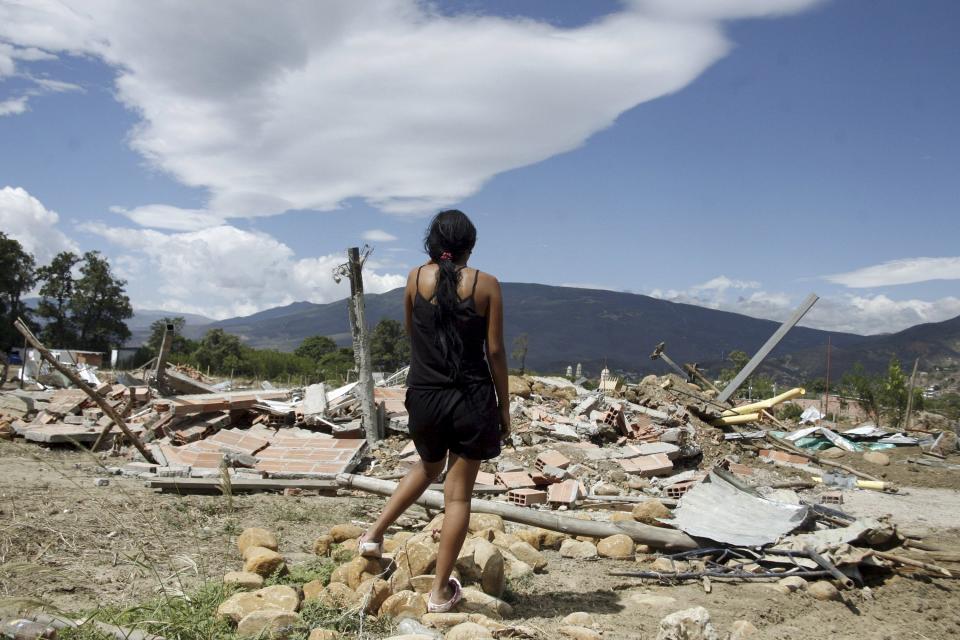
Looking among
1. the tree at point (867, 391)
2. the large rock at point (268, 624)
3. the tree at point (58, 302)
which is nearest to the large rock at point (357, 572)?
the large rock at point (268, 624)

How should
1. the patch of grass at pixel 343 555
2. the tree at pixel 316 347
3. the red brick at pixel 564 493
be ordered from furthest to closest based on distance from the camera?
the tree at pixel 316 347 < the red brick at pixel 564 493 < the patch of grass at pixel 343 555

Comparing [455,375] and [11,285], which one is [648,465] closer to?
[455,375]

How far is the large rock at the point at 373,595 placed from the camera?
2.84 m

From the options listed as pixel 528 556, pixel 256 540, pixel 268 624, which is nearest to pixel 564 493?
pixel 528 556

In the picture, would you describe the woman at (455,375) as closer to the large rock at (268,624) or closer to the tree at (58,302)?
the large rock at (268,624)

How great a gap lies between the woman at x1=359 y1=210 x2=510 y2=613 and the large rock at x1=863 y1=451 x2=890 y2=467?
9.69m

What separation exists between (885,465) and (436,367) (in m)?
9.90

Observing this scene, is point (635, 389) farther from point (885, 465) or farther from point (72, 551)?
point (72, 551)

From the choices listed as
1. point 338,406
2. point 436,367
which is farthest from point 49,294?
point 436,367

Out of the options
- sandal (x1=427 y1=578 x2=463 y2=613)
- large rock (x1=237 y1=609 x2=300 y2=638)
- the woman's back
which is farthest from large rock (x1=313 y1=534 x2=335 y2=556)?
the woman's back

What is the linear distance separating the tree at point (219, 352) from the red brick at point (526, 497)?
3275 centimetres

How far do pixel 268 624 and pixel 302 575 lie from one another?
92cm

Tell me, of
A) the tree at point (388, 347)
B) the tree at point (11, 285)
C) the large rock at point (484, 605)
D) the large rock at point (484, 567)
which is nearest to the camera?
the large rock at point (484, 605)

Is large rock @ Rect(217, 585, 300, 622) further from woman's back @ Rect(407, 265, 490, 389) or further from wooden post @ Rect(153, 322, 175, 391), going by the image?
wooden post @ Rect(153, 322, 175, 391)
